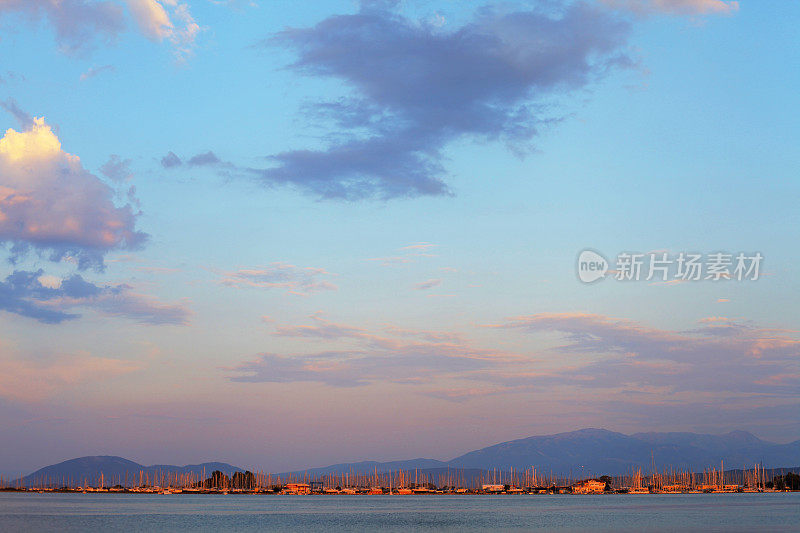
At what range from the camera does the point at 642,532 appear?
308 ft

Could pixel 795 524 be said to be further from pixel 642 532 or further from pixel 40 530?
pixel 40 530

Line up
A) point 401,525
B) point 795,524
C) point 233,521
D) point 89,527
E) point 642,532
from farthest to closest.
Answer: point 233,521, point 401,525, point 89,527, point 795,524, point 642,532

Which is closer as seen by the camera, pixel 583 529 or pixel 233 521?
pixel 583 529

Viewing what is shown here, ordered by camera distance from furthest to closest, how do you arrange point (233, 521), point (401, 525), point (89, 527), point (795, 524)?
point (233, 521) < point (401, 525) < point (89, 527) < point (795, 524)

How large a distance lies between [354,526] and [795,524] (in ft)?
185

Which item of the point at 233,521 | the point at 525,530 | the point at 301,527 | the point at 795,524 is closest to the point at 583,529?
the point at 525,530

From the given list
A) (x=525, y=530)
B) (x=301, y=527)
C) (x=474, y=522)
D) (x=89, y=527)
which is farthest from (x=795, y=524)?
(x=89, y=527)

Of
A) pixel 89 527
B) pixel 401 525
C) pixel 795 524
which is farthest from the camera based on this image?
pixel 401 525

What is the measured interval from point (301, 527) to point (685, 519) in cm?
5517

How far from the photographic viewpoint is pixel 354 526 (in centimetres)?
11325

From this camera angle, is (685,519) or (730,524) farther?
(685,519)

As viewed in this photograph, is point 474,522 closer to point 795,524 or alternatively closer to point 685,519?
point 685,519

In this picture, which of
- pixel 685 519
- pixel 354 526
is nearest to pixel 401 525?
pixel 354 526

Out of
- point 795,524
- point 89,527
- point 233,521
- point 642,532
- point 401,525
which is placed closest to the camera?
point 642,532
